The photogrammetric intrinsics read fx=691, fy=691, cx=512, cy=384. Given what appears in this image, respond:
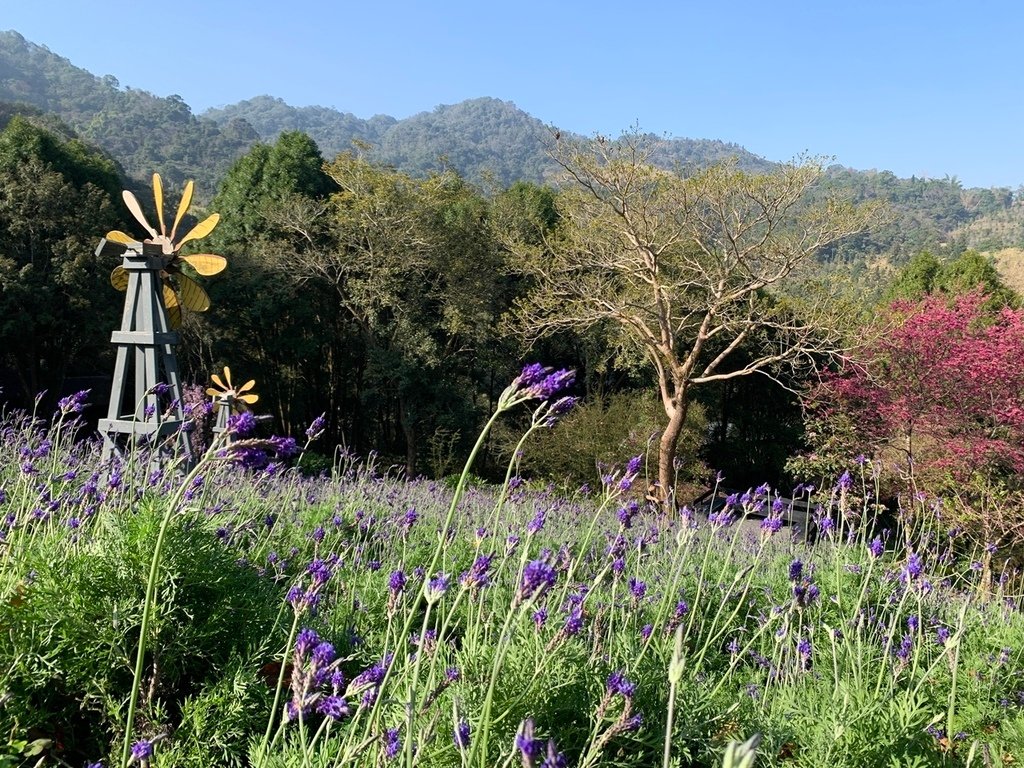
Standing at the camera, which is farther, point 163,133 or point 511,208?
point 163,133

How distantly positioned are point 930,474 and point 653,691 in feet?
31.1

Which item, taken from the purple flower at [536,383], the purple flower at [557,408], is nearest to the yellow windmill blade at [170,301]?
the purple flower at [557,408]

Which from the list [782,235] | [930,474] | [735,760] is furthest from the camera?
[782,235]

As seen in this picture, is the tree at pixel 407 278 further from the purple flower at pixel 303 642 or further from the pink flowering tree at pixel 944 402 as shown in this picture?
the purple flower at pixel 303 642

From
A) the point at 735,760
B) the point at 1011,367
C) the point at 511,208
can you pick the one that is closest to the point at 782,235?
the point at 1011,367

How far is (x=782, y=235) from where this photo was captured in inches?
441

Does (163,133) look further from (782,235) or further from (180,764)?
(180,764)

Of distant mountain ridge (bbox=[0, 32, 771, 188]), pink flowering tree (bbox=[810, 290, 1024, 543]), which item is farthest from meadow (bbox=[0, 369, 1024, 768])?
distant mountain ridge (bbox=[0, 32, 771, 188])

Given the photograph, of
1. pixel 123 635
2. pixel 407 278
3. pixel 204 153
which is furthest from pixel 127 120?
pixel 123 635

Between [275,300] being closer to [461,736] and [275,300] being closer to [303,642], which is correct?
[303,642]

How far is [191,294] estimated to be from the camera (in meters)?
7.16

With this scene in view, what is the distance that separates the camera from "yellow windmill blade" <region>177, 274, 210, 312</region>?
278 inches

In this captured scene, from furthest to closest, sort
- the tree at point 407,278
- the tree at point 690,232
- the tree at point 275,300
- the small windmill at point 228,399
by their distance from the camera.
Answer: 1. the tree at point 275,300
2. the tree at point 407,278
3. the tree at point 690,232
4. the small windmill at point 228,399

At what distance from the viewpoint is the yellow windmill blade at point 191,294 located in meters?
7.05
